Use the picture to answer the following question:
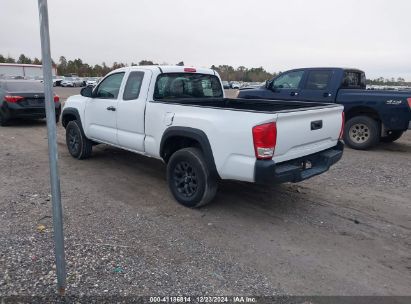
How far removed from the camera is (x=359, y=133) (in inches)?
356

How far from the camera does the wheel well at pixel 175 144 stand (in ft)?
16.1

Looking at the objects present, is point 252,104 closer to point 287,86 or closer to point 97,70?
point 287,86

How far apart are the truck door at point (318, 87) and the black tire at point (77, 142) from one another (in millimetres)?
5642

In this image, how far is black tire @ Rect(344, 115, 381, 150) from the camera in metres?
8.76

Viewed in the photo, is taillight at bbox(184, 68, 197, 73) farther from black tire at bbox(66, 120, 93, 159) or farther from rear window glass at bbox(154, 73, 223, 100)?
black tire at bbox(66, 120, 93, 159)

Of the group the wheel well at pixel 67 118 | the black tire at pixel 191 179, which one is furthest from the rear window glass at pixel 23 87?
the black tire at pixel 191 179

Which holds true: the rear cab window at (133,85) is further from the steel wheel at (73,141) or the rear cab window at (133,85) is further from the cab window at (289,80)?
A: the cab window at (289,80)

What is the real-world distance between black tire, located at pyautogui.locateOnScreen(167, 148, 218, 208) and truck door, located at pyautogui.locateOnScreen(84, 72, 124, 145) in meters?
1.60

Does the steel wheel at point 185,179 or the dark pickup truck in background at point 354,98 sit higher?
the dark pickup truck in background at point 354,98

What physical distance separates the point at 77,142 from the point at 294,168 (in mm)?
4695

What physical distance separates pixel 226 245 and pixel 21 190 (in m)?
3.36

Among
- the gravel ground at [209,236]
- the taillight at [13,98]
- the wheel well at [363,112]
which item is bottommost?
the gravel ground at [209,236]

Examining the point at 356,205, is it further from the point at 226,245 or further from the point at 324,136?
the point at 226,245

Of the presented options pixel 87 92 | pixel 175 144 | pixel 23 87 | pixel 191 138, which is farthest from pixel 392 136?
pixel 23 87
